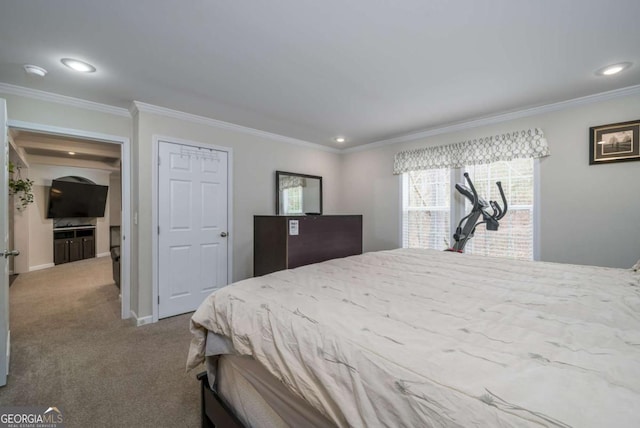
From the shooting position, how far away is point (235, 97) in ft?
9.13

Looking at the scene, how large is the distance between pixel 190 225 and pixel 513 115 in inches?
160

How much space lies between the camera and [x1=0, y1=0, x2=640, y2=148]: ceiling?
159 cm

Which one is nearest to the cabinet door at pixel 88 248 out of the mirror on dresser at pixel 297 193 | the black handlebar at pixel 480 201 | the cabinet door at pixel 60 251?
the cabinet door at pixel 60 251

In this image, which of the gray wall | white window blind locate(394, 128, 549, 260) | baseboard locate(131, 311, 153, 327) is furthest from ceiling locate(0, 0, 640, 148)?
baseboard locate(131, 311, 153, 327)

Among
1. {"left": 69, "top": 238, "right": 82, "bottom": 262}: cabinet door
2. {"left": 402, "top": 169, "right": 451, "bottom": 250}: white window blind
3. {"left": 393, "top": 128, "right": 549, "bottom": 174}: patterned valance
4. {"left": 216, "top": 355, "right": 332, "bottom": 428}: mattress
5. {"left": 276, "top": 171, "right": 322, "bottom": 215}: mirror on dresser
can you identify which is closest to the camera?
{"left": 216, "top": 355, "right": 332, "bottom": 428}: mattress

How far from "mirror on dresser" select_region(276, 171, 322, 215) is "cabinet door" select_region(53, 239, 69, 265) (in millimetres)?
5519

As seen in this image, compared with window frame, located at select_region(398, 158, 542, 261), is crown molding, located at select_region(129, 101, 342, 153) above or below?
above

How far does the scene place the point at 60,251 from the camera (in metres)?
6.07

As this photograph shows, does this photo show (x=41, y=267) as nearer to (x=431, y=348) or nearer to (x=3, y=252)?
(x=3, y=252)

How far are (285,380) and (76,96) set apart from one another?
136 inches

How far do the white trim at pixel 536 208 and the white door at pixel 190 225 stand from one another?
375 cm

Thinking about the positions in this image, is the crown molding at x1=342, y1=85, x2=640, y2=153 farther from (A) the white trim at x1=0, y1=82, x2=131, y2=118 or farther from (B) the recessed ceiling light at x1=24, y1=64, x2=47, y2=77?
(B) the recessed ceiling light at x1=24, y1=64, x2=47, y2=77

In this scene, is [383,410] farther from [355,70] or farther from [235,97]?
[235,97]

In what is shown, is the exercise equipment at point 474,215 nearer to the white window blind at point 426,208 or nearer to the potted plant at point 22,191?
the white window blind at point 426,208
